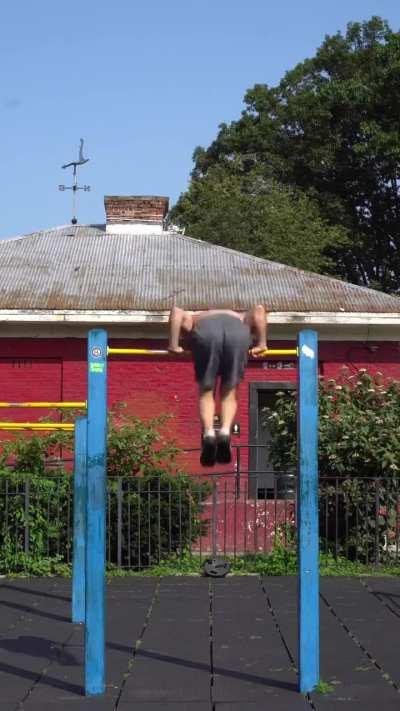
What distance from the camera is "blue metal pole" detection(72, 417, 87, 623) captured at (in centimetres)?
1061

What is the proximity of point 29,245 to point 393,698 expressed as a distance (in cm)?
1575

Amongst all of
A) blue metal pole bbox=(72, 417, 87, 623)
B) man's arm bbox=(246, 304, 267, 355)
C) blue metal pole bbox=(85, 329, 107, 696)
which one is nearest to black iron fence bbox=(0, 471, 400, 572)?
blue metal pole bbox=(72, 417, 87, 623)

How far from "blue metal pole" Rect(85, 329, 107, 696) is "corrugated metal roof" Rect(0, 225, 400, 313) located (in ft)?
30.8

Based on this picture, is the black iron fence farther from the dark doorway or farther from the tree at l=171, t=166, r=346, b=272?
the tree at l=171, t=166, r=346, b=272

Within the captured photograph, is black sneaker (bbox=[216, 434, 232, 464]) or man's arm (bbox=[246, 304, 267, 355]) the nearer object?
black sneaker (bbox=[216, 434, 232, 464])

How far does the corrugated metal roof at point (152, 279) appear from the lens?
18484 millimetres

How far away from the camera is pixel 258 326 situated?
711cm

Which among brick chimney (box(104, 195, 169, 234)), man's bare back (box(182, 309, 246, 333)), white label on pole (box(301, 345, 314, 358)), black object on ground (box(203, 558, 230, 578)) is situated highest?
brick chimney (box(104, 195, 169, 234))

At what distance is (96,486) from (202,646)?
1.87 m

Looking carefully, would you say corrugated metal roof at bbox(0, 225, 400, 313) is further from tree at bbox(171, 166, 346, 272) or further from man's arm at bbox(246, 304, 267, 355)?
tree at bbox(171, 166, 346, 272)

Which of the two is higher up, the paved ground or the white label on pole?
the white label on pole

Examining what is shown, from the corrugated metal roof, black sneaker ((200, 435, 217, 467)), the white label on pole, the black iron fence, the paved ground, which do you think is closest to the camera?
black sneaker ((200, 435, 217, 467))

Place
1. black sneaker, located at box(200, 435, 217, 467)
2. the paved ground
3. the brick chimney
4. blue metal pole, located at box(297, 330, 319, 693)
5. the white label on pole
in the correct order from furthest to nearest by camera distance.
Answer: the brick chimney < the white label on pole < blue metal pole, located at box(297, 330, 319, 693) < the paved ground < black sneaker, located at box(200, 435, 217, 467)

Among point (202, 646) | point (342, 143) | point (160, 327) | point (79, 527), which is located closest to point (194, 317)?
point (202, 646)
